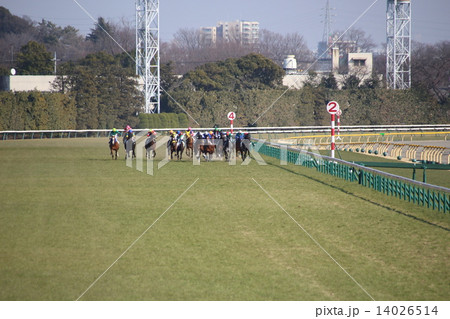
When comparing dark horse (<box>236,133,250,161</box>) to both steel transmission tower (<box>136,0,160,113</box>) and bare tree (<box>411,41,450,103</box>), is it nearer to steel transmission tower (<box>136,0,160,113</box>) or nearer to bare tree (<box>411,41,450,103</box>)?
steel transmission tower (<box>136,0,160,113</box>)

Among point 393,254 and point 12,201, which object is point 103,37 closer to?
point 12,201

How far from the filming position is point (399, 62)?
59031 millimetres

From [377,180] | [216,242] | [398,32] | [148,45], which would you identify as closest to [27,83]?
[148,45]

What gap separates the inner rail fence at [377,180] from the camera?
44.9 feet

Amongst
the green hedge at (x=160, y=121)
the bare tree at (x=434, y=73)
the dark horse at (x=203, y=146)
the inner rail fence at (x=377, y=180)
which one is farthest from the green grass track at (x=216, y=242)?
the bare tree at (x=434, y=73)

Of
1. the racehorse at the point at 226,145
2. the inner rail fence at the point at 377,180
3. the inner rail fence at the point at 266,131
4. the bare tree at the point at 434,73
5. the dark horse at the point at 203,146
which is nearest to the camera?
the inner rail fence at the point at 377,180

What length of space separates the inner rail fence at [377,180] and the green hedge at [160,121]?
925 inches

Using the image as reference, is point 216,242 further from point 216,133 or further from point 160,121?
point 160,121

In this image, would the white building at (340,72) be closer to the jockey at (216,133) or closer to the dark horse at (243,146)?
the jockey at (216,133)

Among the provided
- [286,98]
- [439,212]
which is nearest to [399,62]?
[286,98]

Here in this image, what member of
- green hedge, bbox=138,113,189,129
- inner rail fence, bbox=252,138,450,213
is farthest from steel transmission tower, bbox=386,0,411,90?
inner rail fence, bbox=252,138,450,213

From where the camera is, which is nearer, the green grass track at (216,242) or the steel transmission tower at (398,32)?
the green grass track at (216,242)

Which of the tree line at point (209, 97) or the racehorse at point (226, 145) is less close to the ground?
the tree line at point (209, 97)

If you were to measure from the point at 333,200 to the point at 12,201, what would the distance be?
7.17 meters
